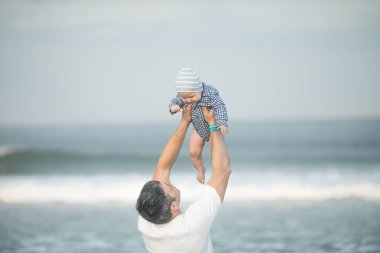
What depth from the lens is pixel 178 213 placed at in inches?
134

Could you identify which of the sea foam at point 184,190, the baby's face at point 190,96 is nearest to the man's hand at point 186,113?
the baby's face at point 190,96

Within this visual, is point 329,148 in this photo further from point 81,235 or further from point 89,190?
point 81,235

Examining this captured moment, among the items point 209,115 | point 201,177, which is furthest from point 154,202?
point 201,177

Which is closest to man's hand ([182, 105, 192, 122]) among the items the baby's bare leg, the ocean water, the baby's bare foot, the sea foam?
the baby's bare leg

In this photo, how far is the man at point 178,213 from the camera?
3307mm

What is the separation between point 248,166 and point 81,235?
12.6 meters

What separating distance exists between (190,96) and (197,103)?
0.11m

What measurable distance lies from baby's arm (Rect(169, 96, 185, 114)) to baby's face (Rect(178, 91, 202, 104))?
163 millimetres

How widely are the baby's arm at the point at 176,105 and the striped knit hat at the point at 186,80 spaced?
0.80 ft

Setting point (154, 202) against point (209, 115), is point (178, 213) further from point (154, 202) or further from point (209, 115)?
point (209, 115)

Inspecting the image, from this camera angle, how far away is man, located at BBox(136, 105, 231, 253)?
3.31 meters

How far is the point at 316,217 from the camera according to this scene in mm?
10391

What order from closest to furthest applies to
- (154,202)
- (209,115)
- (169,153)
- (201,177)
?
1. (154,202)
2. (169,153)
3. (209,115)
4. (201,177)

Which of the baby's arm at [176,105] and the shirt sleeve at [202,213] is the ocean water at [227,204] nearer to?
the baby's arm at [176,105]
